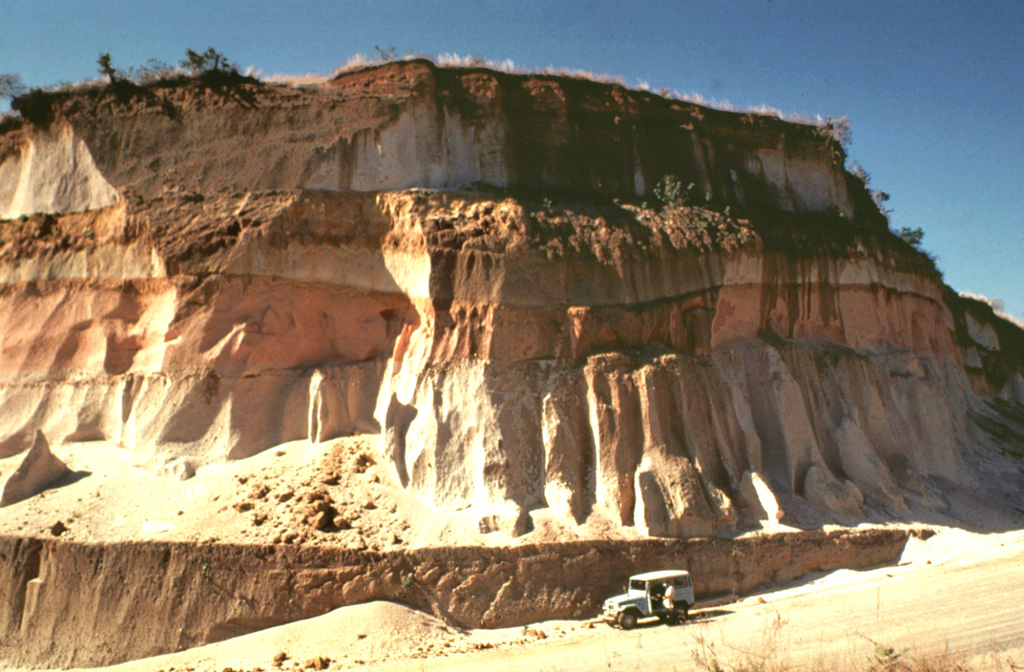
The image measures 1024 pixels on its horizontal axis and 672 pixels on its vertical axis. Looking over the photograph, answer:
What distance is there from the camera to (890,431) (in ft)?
69.6

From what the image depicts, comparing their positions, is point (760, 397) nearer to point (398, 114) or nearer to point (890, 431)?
point (890, 431)

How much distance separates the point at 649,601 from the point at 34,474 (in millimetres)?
12229

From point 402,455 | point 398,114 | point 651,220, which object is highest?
point 398,114

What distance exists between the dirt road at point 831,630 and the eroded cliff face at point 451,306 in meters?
2.22

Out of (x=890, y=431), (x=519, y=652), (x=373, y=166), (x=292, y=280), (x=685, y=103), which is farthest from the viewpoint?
(x=685, y=103)

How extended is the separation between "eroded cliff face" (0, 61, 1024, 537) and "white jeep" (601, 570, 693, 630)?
1710 mm

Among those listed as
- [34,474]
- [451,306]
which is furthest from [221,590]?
[451,306]

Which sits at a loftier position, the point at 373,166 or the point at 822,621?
the point at 373,166

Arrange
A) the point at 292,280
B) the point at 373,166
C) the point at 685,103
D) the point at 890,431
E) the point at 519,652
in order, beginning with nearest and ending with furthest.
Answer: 1. the point at 519,652
2. the point at 292,280
3. the point at 373,166
4. the point at 890,431
5. the point at 685,103

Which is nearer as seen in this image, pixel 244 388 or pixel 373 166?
pixel 244 388

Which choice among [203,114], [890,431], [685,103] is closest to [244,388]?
[203,114]

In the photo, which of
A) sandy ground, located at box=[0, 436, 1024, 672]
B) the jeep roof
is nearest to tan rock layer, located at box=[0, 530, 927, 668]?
sandy ground, located at box=[0, 436, 1024, 672]

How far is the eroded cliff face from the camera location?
1688 centimetres

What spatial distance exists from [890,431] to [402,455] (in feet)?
43.2
